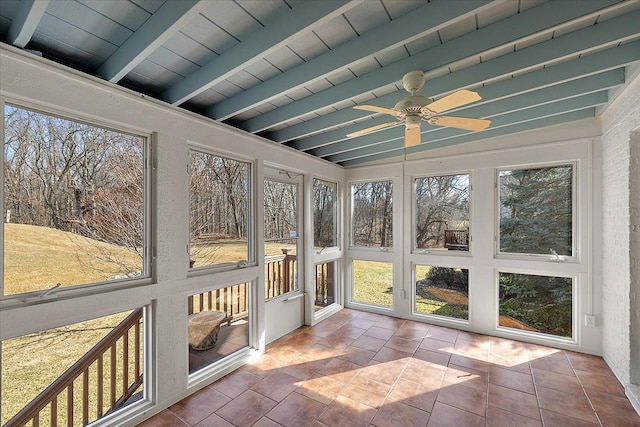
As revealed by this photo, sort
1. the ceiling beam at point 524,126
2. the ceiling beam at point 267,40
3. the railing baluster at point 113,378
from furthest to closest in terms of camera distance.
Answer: the ceiling beam at point 524,126 < the railing baluster at point 113,378 < the ceiling beam at point 267,40

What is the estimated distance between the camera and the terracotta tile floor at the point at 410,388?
2.18 m

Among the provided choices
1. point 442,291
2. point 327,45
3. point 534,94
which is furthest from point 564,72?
point 442,291

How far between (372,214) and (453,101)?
3025mm

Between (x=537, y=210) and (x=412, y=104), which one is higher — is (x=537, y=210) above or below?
below

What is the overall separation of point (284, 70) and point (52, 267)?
2071 mm

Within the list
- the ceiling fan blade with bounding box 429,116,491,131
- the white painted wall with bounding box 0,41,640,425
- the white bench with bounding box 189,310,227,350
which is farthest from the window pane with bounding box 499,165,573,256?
the white bench with bounding box 189,310,227,350

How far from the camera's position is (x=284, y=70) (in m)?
2.13

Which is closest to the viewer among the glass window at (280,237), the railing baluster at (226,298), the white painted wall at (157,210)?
the white painted wall at (157,210)

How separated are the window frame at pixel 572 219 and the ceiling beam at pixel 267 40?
10.7 ft

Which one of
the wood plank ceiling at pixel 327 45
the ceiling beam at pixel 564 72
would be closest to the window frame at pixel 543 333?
the wood plank ceiling at pixel 327 45

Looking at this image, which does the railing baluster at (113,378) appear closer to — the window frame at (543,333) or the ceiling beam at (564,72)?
the ceiling beam at (564,72)

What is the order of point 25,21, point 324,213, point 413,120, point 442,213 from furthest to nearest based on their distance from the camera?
point 324,213 → point 442,213 → point 413,120 → point 25,21

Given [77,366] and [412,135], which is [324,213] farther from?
[77,366]

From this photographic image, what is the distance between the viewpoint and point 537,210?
350cm
